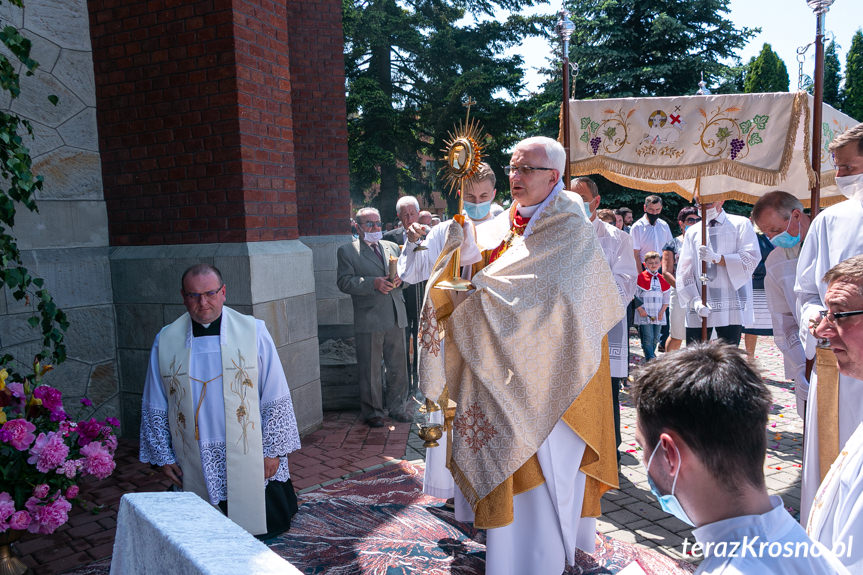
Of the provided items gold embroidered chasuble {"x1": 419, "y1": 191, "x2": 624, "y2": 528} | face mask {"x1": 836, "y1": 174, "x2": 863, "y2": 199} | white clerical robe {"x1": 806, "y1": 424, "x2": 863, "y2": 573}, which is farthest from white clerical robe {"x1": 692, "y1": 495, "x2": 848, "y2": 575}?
face mask {"x1": 836, "y1": 174, "x2": 863, "y2": 199}

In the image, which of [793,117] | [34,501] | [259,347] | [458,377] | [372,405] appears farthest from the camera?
[372,405]

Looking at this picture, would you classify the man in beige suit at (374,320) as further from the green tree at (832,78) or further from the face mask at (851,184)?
the green tree at (832,78)

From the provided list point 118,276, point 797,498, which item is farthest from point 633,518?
point 118,276

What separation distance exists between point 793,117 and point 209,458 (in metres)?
5.25

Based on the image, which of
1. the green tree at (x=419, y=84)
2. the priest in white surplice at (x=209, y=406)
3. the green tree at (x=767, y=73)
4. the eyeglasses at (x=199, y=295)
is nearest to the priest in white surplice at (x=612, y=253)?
the priest in white surplice at (x=209, y=406)

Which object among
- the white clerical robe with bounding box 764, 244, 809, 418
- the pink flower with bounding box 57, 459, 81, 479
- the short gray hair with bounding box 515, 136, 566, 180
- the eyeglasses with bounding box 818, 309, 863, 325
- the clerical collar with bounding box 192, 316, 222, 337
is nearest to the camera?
the eyeglasses with bounding box 818, 309, 863, 325

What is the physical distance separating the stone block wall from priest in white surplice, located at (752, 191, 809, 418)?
18.8ft

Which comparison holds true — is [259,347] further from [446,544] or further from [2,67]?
[2,67]

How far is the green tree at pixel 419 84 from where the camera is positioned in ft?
65.8

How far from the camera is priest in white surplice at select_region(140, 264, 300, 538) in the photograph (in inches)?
138

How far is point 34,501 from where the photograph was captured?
297 centimetres

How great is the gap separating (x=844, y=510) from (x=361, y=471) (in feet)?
12.8

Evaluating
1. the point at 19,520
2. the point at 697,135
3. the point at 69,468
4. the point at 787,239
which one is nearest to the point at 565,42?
the point at 697,135

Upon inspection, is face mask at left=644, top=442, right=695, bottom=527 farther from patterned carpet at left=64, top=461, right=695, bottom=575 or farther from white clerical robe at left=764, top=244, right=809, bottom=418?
white clerical robe at left=764, top=244, right=809, bottom=418
